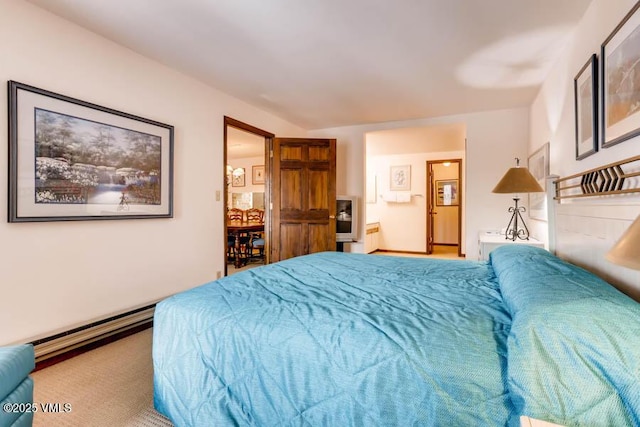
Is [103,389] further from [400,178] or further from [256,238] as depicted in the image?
[400,178]

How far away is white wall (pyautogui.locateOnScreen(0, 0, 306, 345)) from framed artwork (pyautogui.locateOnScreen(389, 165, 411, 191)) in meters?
4.70

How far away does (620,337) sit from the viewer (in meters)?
0.83

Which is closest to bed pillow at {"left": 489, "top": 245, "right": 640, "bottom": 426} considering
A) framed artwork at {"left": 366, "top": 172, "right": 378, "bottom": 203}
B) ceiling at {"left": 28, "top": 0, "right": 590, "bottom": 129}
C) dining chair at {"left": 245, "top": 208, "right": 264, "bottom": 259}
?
ceiling at {"left": 28, "top": 0, "right": 590, "bottom": 129}

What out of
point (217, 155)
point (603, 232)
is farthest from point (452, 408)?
point (217, 155)

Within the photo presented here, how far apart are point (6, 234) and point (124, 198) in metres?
0.78

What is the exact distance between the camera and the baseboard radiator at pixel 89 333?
2145mm

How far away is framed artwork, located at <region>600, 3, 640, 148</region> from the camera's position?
1344 mm

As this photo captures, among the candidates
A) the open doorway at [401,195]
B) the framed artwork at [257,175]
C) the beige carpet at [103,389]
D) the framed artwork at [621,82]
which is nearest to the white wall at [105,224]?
the beige carpet at [103,389]

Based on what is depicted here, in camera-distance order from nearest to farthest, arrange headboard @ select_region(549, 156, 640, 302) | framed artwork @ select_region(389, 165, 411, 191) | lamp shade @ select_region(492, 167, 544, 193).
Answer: headboard @ select_region(549, 156, 640, 302) → lamp shade @ select_region(492, 167, 544, 193) → framed artwork @ select_region(389, 165, 411, 191)

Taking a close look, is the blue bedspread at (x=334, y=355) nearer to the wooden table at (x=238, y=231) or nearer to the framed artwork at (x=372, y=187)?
the wooden table at (x=238, y=231)

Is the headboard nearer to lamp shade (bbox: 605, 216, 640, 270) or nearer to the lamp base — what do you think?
lamp shade (bbox: 605, 216, 640, 270)

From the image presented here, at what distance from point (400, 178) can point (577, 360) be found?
22.1ft

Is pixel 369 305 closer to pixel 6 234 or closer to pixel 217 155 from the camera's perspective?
pixel 6 234

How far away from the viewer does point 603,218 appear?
1.47 m
